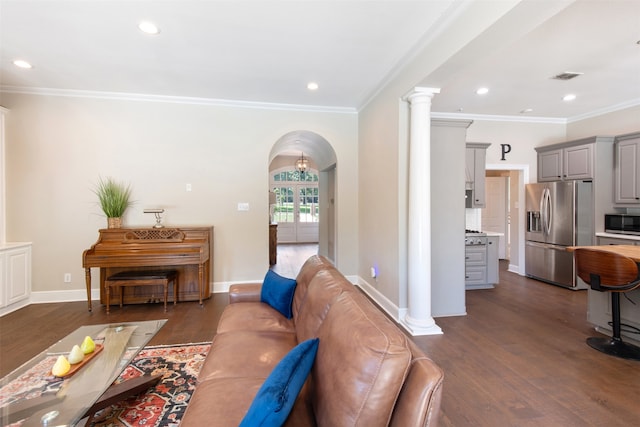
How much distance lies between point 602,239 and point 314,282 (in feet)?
15.8

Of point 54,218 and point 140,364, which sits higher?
point 54,218

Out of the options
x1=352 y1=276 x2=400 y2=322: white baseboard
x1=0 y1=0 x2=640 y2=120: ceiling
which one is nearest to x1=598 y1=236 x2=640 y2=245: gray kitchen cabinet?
x1=0 y1=0 x2=640 y2=120: ceiling

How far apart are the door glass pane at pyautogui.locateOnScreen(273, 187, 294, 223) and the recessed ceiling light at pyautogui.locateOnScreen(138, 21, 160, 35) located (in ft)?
23.6

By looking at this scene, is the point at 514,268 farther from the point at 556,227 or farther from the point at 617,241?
the point at 617,241

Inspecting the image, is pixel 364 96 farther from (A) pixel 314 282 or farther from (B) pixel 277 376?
(B) pixel 277 376

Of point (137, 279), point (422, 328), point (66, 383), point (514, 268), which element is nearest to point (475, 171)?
point (514, 268)

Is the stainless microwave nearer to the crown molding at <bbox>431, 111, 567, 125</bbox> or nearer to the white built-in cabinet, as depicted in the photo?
the crown molding at <bbox>431, 111, 567, 125</bbox>

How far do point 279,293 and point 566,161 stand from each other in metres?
5.28

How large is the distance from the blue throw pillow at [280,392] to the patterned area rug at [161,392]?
3.89 ft

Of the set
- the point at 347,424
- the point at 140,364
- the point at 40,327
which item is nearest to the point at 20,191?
the point at 40,327

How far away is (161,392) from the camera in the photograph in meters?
2.09

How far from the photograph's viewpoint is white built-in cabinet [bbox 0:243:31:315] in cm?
355

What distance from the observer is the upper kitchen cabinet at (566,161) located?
15.1 feet

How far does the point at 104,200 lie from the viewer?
13.1 ft
